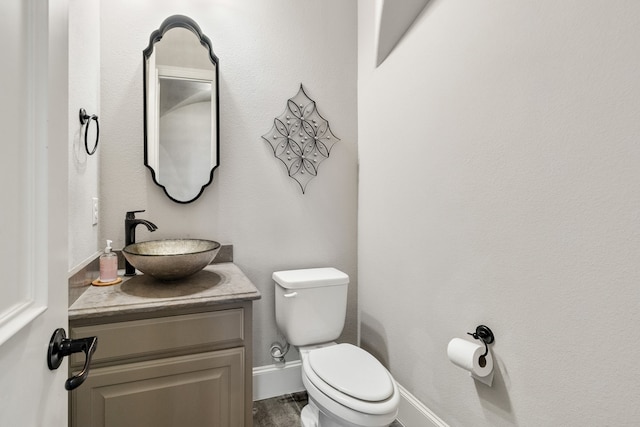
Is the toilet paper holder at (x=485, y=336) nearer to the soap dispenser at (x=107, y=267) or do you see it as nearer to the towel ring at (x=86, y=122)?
the soap dispenser at (x=107, y=267)

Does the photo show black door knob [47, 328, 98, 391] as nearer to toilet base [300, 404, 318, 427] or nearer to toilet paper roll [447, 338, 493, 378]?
toilet paper roll [447, 338, 493, 378]

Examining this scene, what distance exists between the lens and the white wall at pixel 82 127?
1.25 metres

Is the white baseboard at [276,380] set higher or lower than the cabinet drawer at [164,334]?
lower

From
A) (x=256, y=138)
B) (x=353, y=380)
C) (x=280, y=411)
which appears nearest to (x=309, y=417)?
(x=280, y=411)

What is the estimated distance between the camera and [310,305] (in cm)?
177

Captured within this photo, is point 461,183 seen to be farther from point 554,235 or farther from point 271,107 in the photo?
point 271,107

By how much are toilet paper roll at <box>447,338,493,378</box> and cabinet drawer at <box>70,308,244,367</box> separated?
852 mm

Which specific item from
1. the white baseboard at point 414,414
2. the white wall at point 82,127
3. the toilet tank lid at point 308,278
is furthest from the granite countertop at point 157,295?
the white baseboard at point 414,414

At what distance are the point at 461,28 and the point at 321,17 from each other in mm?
1048

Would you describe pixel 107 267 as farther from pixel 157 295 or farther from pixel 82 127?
pixel 82 127

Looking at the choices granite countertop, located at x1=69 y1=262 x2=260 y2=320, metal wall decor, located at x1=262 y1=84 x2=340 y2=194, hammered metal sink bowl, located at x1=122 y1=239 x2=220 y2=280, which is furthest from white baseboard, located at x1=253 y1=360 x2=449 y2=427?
metal wall decor, located at x1=262 y1=84 x2=340 y2=194

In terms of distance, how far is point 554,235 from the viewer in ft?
3.36

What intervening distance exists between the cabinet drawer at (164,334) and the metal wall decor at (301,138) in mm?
991

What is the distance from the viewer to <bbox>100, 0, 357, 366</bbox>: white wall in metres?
1.69
